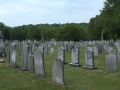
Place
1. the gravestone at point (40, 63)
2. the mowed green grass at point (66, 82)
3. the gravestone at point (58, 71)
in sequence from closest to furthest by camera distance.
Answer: the mowed green grass at point (66, 82), the gravestone at point (58, 71), the gravestone at point (40, 63)

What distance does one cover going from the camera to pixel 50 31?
90562 mm

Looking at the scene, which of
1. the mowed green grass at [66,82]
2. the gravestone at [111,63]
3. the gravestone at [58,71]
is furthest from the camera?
the gravestone at [111,63]

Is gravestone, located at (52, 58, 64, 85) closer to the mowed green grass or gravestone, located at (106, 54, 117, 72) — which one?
the mowed green grass

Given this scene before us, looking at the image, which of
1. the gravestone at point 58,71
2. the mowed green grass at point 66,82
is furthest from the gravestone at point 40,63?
the gravestone at point 58,71

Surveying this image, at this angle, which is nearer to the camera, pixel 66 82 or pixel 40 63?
pixel 66 82

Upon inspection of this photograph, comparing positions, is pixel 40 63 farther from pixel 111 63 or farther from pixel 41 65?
pixel 111 63

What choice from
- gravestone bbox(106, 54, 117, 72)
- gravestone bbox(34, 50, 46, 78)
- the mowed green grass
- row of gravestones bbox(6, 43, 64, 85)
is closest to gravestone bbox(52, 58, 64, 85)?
row of gravestones bbox(6, 43, 64, 85)

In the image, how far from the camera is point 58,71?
333 inches

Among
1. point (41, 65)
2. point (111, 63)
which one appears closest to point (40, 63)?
point (41, 65)

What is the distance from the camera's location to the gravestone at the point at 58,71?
27.2ft

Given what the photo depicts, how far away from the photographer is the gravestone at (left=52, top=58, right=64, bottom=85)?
27.2ft

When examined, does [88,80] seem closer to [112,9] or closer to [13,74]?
[13,74]

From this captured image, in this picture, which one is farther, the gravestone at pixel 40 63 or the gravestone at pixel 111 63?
the gravestone at pixel 111 63

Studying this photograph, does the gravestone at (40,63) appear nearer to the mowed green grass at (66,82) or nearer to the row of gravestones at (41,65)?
the row of gravestones at (41,65)
